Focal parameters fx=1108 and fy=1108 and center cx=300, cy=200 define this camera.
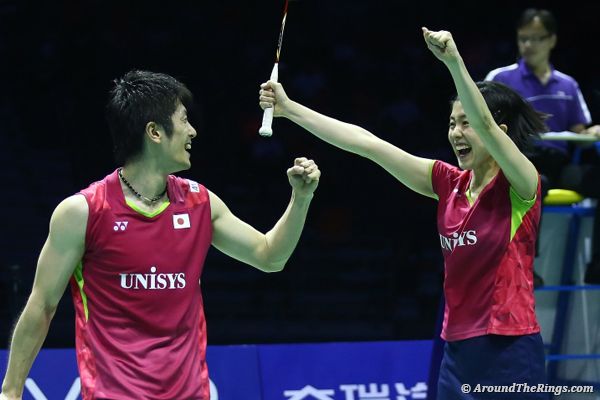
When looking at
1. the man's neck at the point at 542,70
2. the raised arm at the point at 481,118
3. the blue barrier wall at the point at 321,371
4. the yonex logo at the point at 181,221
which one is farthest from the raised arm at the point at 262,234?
the man's neck at the point at 542,70

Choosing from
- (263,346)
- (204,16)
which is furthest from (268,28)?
(263,346)

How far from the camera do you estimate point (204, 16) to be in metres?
7.92

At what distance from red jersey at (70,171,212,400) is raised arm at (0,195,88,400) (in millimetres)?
37

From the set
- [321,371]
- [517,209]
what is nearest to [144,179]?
[517,209]

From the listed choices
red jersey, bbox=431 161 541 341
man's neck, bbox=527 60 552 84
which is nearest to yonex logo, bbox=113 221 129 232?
red jersey, bbox=431 161 541 341

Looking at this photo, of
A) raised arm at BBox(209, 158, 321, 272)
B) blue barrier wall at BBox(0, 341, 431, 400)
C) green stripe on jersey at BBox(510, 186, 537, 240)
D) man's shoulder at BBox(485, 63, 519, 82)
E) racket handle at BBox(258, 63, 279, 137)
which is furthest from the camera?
man's shoulder at BBox(485, 63, 519, 82)

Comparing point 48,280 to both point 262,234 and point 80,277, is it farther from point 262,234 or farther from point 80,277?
point 262,234

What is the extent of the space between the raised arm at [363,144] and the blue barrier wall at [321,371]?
5.63ft

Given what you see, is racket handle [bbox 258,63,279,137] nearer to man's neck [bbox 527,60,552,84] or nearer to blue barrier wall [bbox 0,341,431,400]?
blue barrier wall [bbox 0,341,431,400]

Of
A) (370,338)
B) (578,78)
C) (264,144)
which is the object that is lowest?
(370,338)

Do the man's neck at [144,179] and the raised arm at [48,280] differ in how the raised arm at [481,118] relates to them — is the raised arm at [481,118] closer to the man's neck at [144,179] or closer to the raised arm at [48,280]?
the man's neck at [144,179]

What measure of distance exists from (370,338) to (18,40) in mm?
3184

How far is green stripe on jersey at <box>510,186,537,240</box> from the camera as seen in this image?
3127mm

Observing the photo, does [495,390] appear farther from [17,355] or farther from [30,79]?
[30,79]
